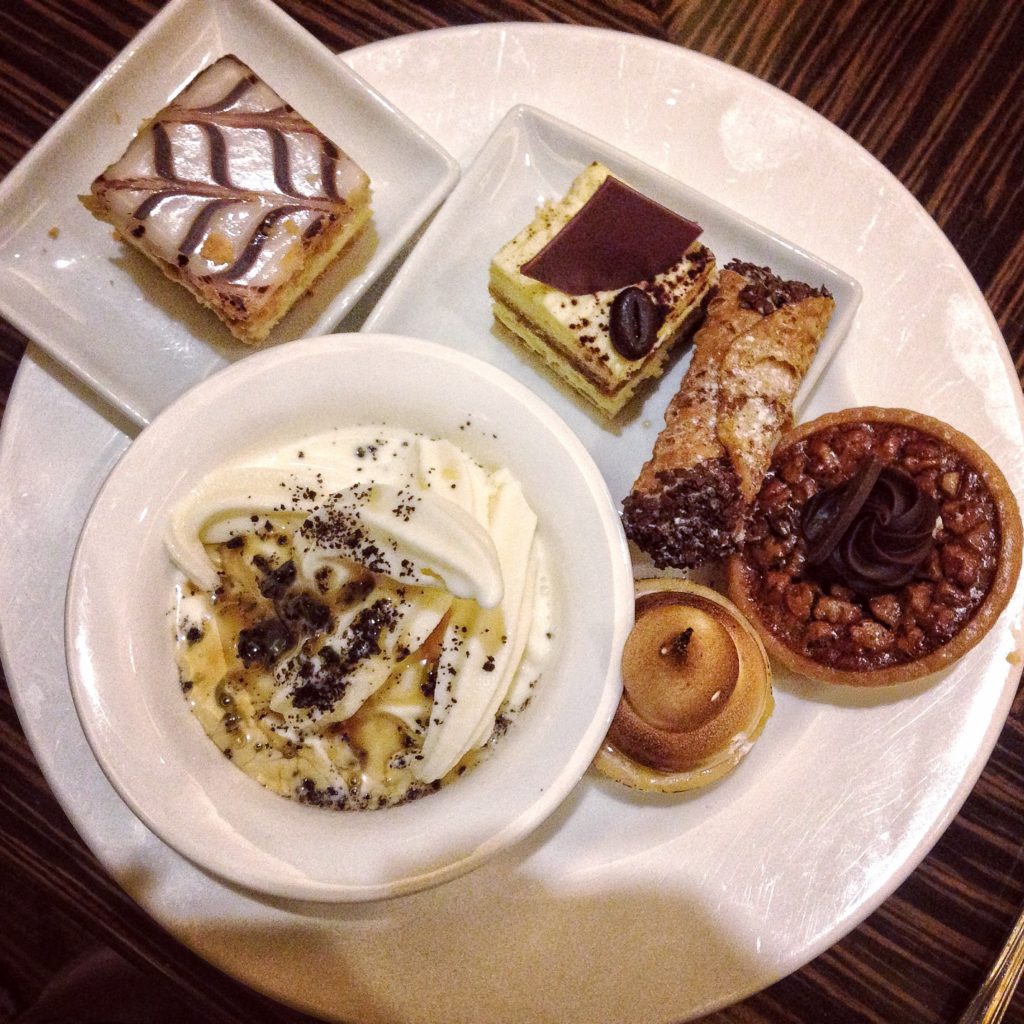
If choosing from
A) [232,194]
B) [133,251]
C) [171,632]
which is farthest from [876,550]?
[133,251]

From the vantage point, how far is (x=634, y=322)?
184 cm

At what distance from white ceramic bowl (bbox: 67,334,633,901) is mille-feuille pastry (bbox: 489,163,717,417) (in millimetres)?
319

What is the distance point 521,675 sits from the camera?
1.68 m

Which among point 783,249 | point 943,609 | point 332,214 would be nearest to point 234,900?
point 332,214

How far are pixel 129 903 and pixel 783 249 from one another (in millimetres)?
2237

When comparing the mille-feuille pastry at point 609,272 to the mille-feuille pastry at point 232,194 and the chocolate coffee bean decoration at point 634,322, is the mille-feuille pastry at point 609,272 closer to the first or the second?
the chocolate coffee bean decoration at point 634,322

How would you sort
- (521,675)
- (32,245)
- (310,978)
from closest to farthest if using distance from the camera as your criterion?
(521,675) → (310,978) → (32,245)

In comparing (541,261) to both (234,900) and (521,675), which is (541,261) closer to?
(521,675)

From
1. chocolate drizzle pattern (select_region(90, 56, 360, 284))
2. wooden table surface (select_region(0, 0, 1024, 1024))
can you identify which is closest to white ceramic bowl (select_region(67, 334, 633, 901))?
chocolate drizzle pattern (select_region(90, 56, 360, 284))

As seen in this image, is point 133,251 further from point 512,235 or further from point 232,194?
point 512,235

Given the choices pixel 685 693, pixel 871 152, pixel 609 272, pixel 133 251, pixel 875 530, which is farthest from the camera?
pixel 871 152

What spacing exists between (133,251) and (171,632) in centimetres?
94

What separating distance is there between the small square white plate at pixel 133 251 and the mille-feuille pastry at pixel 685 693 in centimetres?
96

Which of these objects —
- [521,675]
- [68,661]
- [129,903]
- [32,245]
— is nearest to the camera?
[68,661]
